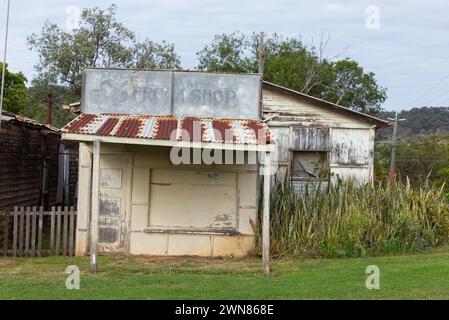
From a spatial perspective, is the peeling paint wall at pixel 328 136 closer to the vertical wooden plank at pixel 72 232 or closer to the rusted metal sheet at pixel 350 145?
the rusted metal sheet at pixel 350 145

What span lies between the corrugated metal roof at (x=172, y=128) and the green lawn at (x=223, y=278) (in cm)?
236

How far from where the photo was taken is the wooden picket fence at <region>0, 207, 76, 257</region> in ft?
41.7

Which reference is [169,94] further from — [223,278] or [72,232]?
[223,278]

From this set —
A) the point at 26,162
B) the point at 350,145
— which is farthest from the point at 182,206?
the point at 350,145

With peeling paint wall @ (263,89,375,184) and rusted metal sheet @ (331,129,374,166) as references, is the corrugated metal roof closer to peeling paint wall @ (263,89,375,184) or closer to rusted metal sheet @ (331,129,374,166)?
peeling paint wall @ (263,89,375,184)

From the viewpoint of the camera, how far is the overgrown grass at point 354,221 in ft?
42.6

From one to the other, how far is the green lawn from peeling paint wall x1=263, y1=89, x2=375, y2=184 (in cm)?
700

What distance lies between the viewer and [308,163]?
19828 millimetres

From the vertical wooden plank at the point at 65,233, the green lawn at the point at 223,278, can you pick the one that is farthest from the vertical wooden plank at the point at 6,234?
the vertical wooden plank at the point at 65,233

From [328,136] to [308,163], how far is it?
3.53ft

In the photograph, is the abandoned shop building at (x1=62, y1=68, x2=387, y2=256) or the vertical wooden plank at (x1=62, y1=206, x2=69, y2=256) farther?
the vertical wooden plank at (x1=62, y1=206, x2=69, y2=256)

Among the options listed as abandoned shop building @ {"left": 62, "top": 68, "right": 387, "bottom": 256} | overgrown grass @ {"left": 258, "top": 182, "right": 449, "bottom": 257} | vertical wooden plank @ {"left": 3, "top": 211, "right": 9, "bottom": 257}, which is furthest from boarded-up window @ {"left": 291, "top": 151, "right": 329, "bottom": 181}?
vertical wooden plank @ {"left": 3, "top": 211, "right": 9, "bottom": 257}
